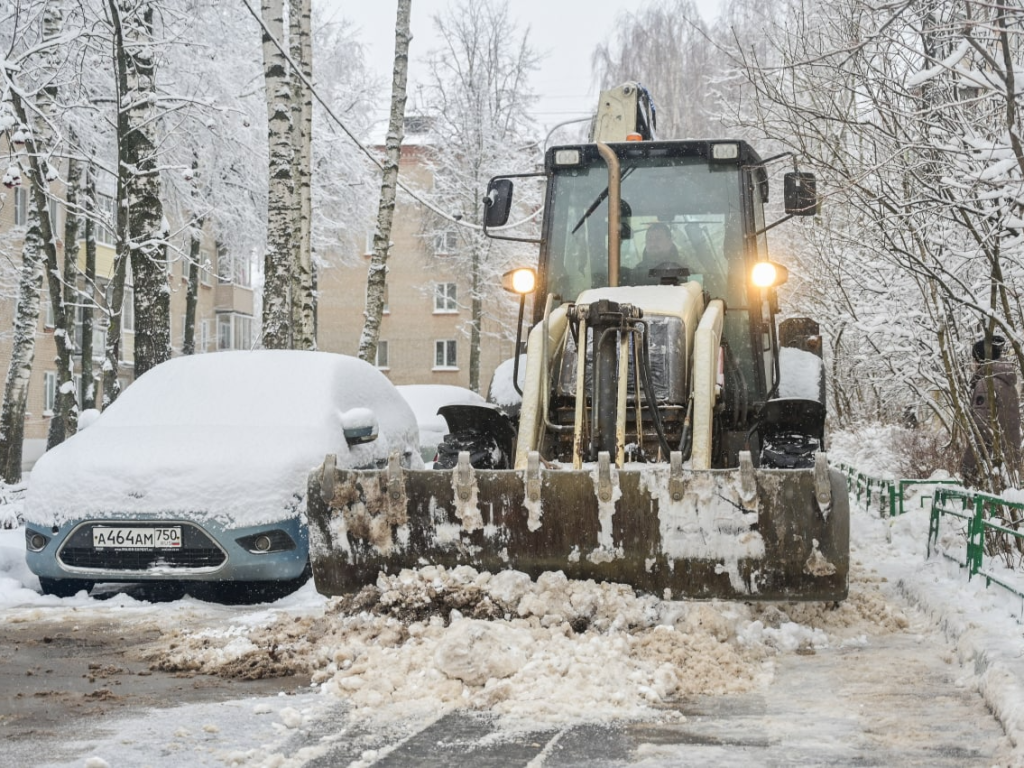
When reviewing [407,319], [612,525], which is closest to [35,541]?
[612,525]

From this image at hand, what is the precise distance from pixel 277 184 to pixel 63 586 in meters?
6.79

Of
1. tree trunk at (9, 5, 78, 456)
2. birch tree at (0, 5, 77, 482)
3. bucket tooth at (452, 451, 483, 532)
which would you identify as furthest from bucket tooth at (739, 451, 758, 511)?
birch tree at (0, 5, 77, 482)

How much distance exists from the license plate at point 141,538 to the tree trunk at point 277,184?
618cm

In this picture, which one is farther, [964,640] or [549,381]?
[549,381]

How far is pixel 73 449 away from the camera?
789 centimetres

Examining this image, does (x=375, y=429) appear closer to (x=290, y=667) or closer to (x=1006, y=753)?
(x=290, y=667)

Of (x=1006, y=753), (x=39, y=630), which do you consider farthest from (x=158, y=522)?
(x=1006, y=753)

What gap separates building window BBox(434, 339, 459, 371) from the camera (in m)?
47.3

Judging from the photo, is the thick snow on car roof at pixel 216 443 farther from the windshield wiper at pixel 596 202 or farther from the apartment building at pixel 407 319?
the apartment building at pixel 407 319

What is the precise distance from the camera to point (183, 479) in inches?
287

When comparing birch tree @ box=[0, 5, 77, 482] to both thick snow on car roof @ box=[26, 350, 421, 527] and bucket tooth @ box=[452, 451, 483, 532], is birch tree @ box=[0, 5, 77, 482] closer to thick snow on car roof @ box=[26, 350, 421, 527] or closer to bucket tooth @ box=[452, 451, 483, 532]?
thick snow on car roof @ box=[26, 350, 421, 527]

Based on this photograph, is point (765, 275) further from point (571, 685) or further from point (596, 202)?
point (571, 685)

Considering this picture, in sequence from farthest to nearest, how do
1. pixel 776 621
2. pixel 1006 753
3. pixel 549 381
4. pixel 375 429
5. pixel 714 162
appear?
1. pixel 375 429
2. pixel 714 162
3. pixel 549 381
4. pixel 776 621
5. pixel 1006 753

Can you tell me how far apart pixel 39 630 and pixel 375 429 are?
276 cm
